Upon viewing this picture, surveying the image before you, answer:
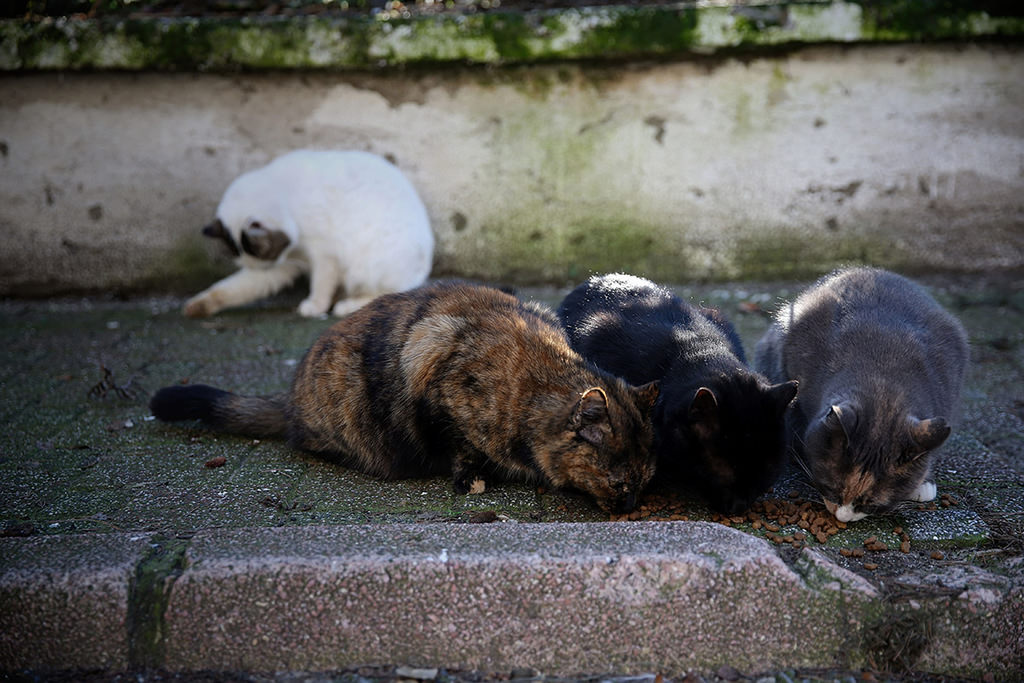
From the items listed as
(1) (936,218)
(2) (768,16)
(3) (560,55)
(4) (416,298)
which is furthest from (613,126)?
(4) (416,298)

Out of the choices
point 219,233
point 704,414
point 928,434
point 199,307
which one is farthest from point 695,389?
point 199,307

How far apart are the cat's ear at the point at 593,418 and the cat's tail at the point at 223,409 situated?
134cm

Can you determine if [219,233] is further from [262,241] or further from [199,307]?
[199,307]

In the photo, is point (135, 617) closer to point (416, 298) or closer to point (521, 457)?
point (521, 457)

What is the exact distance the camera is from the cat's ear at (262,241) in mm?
5332

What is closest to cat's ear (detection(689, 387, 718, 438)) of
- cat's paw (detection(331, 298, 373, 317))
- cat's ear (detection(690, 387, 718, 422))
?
cat's ear (detection(690, 387, 718, 422))

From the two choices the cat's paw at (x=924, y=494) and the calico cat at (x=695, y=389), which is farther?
the cat's paw at (x=924, y=494)

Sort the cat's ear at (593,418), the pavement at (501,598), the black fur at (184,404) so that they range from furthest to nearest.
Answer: the black fur at (184,404)
the cat's ear at (593,418)
the pavement at (501,598)

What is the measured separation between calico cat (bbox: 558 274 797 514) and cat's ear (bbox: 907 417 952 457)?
398 millimetres

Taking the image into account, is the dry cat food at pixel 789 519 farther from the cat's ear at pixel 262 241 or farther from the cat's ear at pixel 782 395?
the cat's ear at pixel 262 241

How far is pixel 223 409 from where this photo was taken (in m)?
3.59

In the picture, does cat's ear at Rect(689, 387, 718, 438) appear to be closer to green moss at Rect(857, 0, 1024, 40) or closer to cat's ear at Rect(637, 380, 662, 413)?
cat's ear at Rect(637, 380, 662, 413)

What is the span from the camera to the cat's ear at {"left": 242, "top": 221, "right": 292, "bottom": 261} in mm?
5332

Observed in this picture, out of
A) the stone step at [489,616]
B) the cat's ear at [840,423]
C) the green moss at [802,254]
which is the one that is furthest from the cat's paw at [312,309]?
the cat's ear at [840,423]
